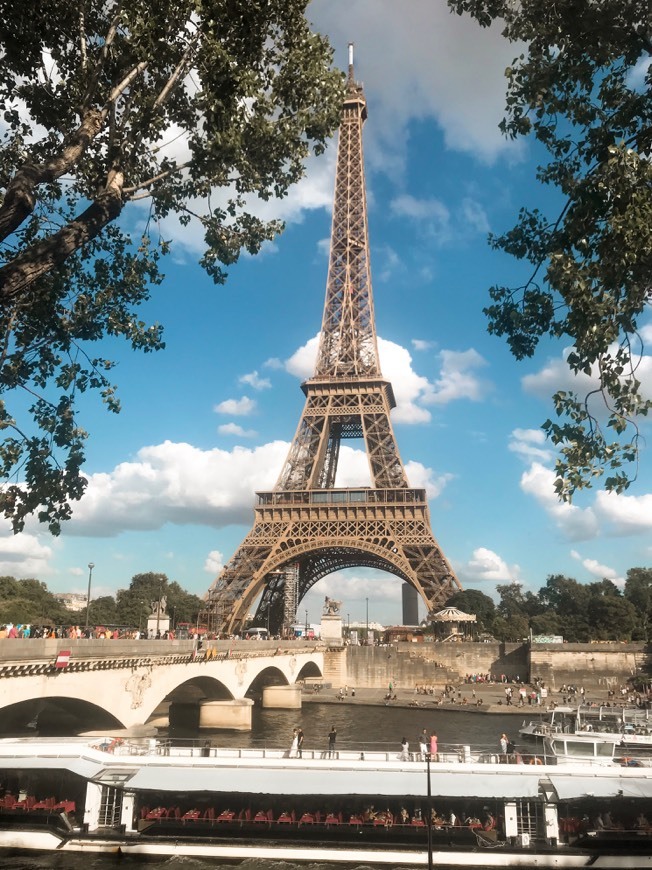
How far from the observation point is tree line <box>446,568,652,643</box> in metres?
83.4

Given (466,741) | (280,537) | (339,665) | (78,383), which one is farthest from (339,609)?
(78,383)

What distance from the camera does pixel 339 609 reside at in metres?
84.0

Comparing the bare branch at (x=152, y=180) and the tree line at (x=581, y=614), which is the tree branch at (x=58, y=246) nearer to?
the bare branch at (x=152, y=180)

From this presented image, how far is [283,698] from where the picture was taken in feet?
185

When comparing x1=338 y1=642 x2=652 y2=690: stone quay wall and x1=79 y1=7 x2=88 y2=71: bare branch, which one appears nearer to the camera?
x1=79 y1=7 x2=88 y2=71: bare branch

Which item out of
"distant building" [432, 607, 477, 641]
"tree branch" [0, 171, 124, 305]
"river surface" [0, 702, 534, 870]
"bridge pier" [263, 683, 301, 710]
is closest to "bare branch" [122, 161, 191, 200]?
"tree branch" [0, 171, 124, 305]

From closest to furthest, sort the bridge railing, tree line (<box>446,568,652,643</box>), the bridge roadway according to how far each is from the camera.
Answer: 1. the bridge railing
2. the bridge roadway
3. tree line (<box>446,568,652,643</box>)

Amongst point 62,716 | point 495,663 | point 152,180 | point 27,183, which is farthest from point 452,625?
point 27,183

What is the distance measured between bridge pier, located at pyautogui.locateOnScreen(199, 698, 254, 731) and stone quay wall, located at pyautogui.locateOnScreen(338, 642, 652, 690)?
102 feet

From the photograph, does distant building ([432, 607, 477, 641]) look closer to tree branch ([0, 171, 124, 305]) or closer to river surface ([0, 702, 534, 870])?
river surface ([0, 702, 534, 870])

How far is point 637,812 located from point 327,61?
21223 mm

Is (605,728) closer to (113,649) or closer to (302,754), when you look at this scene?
(302,754)

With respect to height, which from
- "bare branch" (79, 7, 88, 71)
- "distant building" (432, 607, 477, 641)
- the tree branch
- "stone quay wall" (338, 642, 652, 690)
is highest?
"bare branch" (79, 7, 88, 71)

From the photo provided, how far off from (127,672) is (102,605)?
8690 cm
